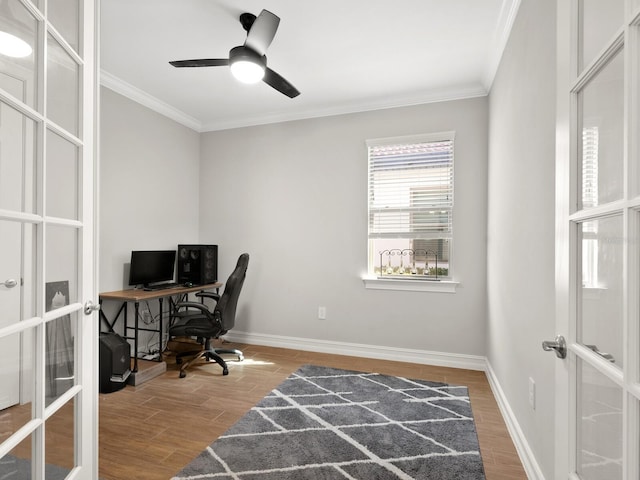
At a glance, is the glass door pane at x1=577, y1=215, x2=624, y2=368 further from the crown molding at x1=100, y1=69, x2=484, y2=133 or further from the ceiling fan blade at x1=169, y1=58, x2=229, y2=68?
the crown molding at x1=100, y1=69, x2=484, y2=133

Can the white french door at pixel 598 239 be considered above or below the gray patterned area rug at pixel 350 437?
above

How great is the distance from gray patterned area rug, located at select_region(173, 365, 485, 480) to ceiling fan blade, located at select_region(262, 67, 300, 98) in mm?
Answer: 2348

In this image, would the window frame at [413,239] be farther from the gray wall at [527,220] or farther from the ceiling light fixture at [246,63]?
the ceiling light fixture at [246,63]

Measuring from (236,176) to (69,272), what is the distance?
318 cm

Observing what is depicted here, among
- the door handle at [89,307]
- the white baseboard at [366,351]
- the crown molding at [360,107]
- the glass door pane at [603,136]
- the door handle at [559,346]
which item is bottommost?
the white baseboard at [366,351]

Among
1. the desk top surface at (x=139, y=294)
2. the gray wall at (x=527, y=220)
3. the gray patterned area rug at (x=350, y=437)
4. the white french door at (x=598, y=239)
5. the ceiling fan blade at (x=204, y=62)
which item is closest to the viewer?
the white french door at (x=598, y=239)

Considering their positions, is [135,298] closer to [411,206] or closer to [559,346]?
[411,206]

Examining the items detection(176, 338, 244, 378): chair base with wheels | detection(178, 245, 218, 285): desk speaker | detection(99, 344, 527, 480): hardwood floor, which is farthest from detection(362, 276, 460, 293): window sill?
detection(178, 245, 218, 285): desk speaker

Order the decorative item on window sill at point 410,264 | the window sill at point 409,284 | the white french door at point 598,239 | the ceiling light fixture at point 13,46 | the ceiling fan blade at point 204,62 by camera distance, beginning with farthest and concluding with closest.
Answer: the decorative item on window sill at point 410,264 < the window sill at point 409,284 < the ceiling fan blade at point 204,62 < the ceiling light fixture at point 13,46 < the white french door at point 598,239

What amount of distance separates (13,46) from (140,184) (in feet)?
9.37

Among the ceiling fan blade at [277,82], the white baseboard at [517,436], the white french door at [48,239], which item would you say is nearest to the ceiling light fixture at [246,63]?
the ceiling fan blade at [277,82]

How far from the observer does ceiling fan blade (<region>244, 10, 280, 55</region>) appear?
2.08 metres

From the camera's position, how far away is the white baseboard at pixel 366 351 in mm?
3396

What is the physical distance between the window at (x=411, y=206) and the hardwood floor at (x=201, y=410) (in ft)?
3.30
